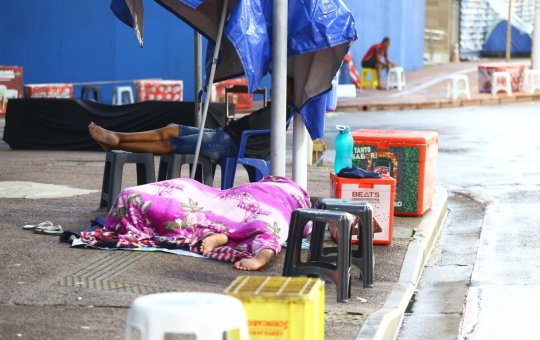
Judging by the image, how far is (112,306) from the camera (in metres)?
6.85

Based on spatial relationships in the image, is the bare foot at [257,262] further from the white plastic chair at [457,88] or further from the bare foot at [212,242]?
the white plastic chair at [457,88]

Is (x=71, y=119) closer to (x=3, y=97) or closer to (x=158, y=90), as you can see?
(x=3, y=97)

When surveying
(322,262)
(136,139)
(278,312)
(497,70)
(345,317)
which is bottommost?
(345,317)

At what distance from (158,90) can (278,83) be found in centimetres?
1782

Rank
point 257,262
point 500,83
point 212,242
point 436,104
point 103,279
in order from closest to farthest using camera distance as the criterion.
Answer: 1. point 103,279
2. point 257,262
3. point 212,242
4. point 436,104
5. point 500,83

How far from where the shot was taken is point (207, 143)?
420 inches

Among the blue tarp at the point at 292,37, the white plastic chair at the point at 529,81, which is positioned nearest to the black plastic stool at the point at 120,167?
the blue tarp at the point at 292,37

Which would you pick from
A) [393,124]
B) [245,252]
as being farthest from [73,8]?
[245,252]

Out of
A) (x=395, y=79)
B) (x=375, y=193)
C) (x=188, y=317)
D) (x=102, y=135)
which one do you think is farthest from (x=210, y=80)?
(x=395, y=79)

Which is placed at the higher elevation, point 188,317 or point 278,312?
point 188,317

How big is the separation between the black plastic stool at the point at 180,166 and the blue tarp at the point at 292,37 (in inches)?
30.8

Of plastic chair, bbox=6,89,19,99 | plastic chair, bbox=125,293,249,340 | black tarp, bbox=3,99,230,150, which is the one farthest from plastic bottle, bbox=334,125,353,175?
plastic chair, bbox=6,89,19,99

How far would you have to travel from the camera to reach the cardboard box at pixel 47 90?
23.6m

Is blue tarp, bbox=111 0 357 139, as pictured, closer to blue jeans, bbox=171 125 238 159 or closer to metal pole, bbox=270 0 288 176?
metal pole, bbox=270 0 288 176
